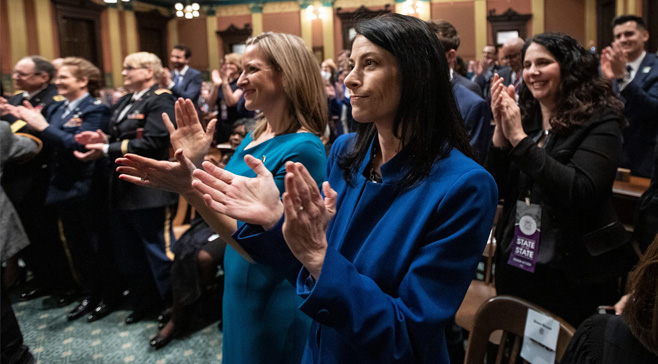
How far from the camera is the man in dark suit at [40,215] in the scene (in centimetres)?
382

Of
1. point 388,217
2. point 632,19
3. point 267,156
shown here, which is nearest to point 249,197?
point 388,217

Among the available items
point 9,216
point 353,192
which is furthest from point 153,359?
point 353,192

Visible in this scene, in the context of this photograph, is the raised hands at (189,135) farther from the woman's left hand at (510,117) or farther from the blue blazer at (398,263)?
the woman's left hand at (510,117)

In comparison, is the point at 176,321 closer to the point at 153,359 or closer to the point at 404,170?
the point at 153,359

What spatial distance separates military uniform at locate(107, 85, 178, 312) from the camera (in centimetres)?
324

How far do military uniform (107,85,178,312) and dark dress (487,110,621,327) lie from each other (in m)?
2.14

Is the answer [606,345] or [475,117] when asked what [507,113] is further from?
[606,345]

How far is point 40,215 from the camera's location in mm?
3930

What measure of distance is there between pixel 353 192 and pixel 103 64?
15.0m

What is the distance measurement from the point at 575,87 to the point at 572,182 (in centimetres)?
38

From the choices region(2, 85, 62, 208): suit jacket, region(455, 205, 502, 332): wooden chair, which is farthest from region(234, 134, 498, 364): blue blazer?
region(2, 85, 62, 208): suit jacket

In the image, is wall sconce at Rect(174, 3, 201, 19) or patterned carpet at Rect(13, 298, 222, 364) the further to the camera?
wall sconce at Rect(174, 3, 201, 19)

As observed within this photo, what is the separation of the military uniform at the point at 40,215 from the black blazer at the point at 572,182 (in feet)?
11.0

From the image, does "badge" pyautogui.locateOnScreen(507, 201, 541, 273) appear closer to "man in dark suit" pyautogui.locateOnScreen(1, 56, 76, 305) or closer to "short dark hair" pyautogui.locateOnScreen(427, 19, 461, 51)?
"short dark hair" pyautogui.locateOnScreen(427, 19, 461, 51)
